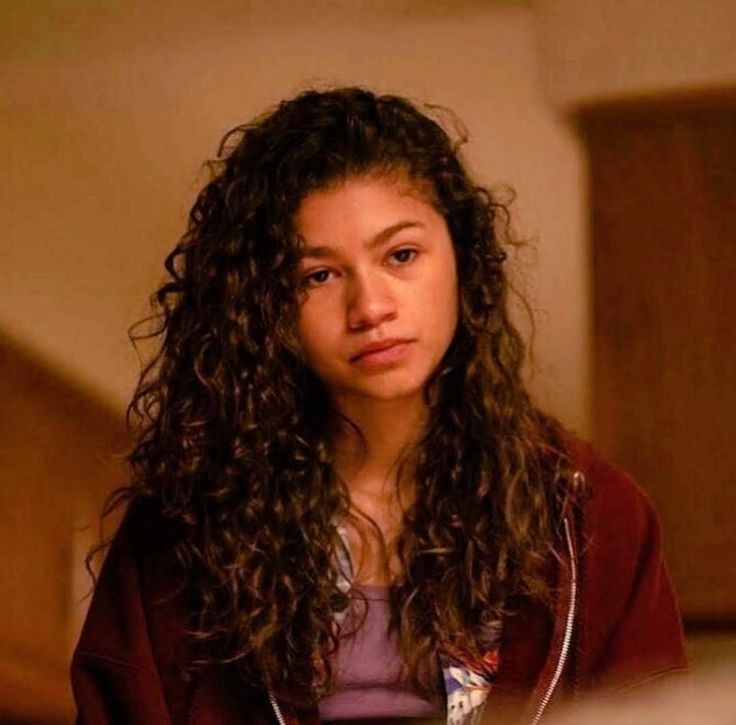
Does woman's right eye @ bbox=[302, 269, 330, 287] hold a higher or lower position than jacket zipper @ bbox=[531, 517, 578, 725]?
higher

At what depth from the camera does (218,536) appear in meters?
0.93

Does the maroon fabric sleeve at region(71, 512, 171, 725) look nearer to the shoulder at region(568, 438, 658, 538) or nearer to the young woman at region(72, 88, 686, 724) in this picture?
the young woman at region(72, 88, 686, 724)

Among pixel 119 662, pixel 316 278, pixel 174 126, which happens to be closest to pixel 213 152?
pixel 174 126

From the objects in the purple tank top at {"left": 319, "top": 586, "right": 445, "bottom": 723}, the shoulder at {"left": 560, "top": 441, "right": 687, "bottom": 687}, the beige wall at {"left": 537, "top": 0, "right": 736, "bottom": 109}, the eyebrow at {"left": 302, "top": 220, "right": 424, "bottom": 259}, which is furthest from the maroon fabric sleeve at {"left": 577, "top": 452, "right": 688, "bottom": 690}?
the beige wall at {"left": 537, "top": 0, "right": 736, "bottom": 109}

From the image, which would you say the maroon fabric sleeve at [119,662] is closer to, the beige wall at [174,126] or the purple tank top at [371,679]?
the purple tank top at [371,679]

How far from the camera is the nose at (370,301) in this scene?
86cm

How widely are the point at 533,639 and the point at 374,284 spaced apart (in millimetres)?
254

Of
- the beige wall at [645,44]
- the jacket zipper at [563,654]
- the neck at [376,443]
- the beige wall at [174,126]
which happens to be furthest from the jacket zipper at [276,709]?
the beige wall at [645,44]

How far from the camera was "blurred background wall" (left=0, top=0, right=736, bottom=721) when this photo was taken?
111 cm

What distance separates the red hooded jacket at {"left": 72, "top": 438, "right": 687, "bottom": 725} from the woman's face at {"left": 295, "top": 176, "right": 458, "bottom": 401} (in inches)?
6.2

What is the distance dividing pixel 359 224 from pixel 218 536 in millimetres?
230

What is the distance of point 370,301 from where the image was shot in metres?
0.86

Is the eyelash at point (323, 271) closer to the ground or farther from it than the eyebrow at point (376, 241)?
closer to the ground

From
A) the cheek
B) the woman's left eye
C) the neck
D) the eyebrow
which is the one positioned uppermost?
the eyebrow
